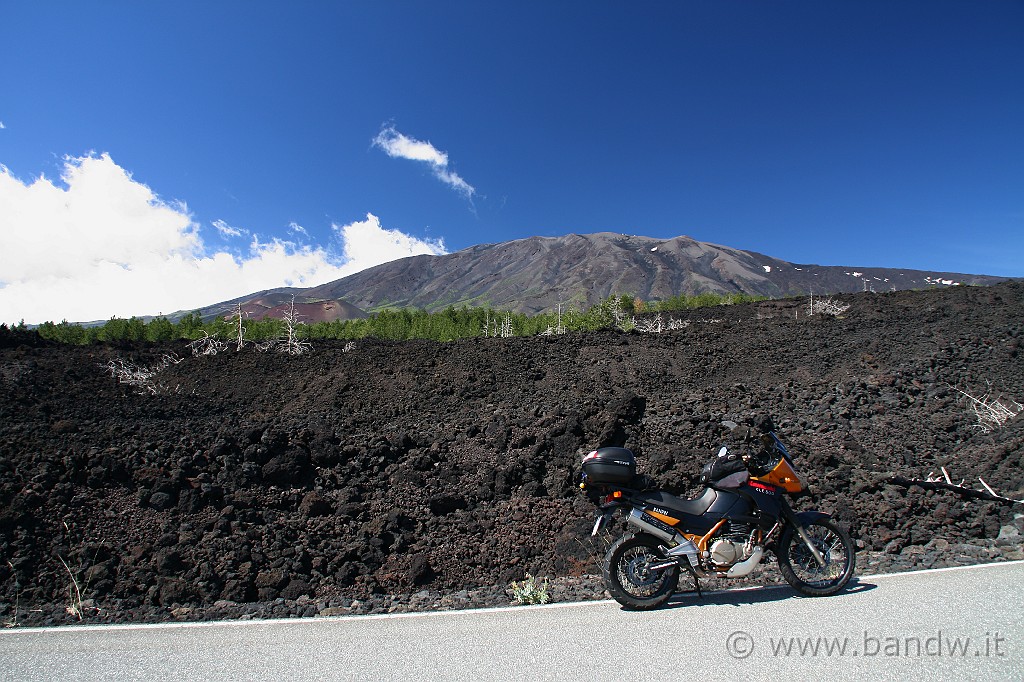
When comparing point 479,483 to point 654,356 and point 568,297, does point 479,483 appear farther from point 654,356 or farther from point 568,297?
point 568,297

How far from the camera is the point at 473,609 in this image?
3.85m

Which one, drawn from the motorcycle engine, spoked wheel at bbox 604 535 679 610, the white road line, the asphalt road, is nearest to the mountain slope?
the motorcycle engine

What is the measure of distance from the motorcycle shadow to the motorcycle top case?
0.95m

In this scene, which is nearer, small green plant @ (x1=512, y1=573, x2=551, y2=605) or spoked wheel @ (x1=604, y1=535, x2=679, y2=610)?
spoked wheel @ (x1=604, y1=535, x2=679, y2=610)

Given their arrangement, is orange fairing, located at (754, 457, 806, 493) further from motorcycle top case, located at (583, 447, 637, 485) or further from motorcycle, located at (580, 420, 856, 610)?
motorcycle top case, located at (583, 447, 637, 485)

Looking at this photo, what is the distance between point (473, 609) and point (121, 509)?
425cm

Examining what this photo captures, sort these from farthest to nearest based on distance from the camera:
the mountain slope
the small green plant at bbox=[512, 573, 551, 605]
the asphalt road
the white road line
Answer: the mountain slope → the small green plant at bbox=[512, 573, 551, 605] → the white road line → the asphalt road

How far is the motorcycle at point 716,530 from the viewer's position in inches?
151

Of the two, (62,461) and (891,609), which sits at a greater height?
(62,461)

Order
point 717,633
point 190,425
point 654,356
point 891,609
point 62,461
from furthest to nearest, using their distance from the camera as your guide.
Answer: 1. point 654,356
2. point 190,425
3. point 62,461
4. point 891,609
5. point 717,633

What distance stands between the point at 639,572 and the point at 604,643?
0.80 meters

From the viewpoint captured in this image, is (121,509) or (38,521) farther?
(121,509)

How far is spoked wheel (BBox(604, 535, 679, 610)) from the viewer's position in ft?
12.3

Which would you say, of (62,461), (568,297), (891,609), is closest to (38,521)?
(62,461)
